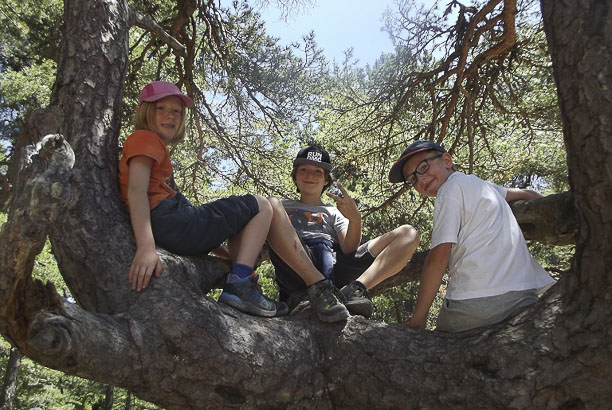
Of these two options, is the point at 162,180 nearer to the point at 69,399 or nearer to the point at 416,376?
the point at 416,376

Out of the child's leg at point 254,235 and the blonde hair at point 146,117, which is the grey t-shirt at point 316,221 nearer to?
the child's leg at point 254,235

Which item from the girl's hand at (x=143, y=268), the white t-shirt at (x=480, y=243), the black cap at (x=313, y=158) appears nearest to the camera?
the girl's hand at (x=143, y=268)

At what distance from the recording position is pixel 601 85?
187 centimetres

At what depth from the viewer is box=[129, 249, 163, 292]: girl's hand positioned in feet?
7.29

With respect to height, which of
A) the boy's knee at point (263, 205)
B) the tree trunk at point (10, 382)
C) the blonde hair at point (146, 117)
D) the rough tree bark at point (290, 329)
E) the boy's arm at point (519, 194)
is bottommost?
the tree trunk at point (10, 382)

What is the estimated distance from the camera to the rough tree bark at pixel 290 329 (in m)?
1.75

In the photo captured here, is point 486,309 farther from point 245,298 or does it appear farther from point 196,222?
point 196,222

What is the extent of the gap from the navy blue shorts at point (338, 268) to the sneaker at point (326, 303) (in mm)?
559

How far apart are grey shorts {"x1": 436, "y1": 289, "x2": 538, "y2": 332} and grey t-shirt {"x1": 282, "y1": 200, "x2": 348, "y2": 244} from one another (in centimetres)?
117

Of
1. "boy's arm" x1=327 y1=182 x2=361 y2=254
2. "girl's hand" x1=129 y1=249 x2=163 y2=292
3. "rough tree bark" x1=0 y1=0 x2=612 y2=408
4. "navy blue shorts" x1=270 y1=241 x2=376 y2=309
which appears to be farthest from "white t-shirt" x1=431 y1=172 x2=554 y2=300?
"girl's hand" x1=129 y1=249 x2=163 y2=292

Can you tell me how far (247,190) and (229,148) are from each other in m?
0.56

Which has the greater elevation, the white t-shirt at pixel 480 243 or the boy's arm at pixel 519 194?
the boy's arm at pixel 519 194

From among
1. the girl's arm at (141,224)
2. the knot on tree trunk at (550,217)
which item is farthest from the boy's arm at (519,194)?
the girl's arm at (141,224)

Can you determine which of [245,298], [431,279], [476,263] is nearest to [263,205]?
[245,298]
